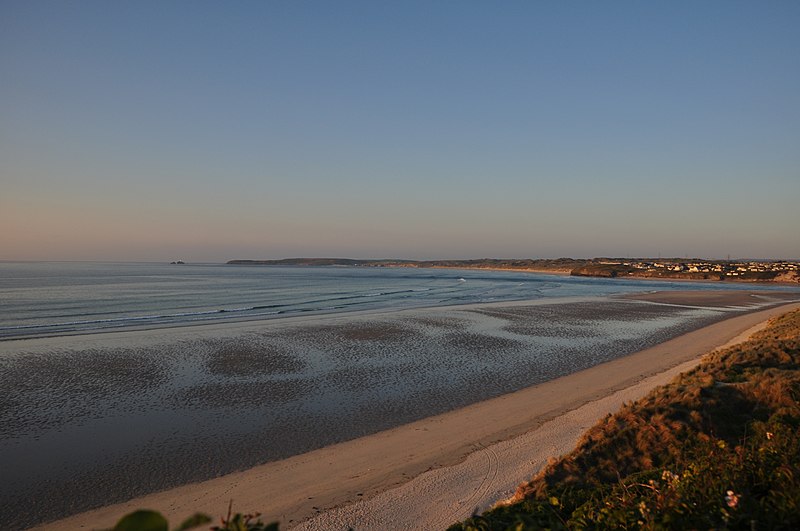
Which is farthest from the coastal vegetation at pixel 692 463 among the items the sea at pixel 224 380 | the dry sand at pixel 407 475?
the sea at pixel 224 380

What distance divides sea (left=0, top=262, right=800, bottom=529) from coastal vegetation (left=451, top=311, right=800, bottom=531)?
524 centimetres

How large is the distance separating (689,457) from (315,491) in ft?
19.1

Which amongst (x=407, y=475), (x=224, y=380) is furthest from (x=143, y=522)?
(x=224, y=380)

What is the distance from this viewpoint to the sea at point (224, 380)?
9227 millimetres

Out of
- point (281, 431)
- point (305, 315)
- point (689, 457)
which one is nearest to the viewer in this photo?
point (689, 457)

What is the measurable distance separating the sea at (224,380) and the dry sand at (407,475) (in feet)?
2.03

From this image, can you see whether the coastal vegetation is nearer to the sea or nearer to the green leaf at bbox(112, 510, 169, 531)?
the green leaf at bbox(112, 510, 169, 531)

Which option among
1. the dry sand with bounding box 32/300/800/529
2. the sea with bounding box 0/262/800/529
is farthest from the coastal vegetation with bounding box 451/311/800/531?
the sea with bounding box 0/262/800/529

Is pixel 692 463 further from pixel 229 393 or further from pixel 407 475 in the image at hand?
pixel 229 393

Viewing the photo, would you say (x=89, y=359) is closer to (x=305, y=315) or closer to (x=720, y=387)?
(x=305, y=315)

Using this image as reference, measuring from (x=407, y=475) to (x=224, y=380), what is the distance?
31.9 feet

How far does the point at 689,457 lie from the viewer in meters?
6.67

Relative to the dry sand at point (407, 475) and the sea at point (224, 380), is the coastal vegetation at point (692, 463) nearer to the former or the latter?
the dry sand at point (407, 475)

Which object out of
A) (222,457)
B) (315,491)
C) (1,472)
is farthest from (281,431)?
(1,472)
